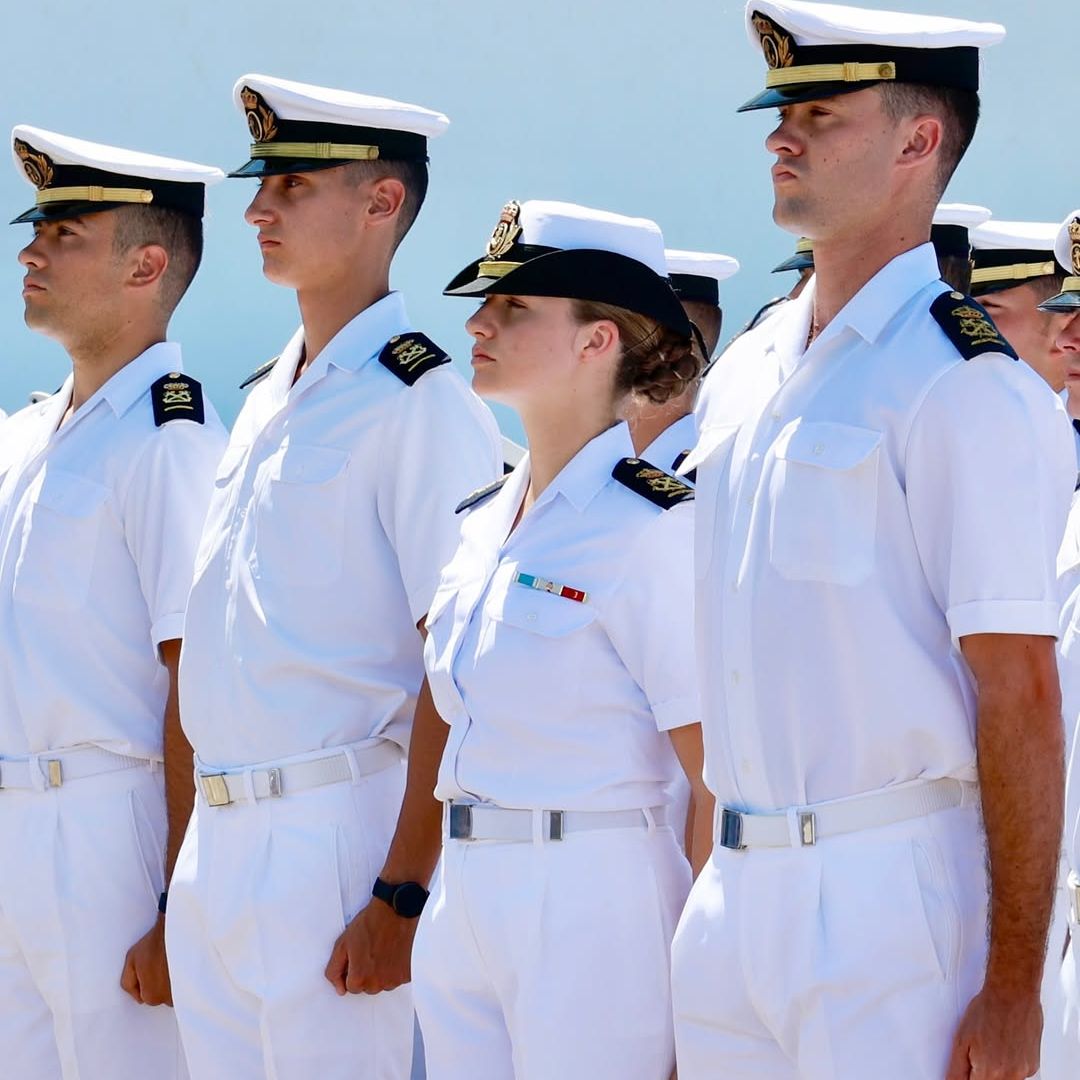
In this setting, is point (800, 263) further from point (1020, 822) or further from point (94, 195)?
point (1020, 822)

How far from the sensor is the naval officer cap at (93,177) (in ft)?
12.5

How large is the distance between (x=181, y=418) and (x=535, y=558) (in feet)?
3.63

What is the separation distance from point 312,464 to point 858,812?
3.98 feet

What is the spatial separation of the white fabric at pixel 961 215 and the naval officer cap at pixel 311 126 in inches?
44.2

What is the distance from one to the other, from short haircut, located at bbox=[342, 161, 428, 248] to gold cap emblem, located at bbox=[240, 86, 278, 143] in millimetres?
135

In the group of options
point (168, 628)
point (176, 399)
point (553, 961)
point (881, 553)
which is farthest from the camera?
point (176, 399)

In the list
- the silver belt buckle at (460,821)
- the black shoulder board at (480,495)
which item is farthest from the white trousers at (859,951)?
the black shoulder board at (480,495)

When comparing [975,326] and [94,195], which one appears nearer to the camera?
[975,326]

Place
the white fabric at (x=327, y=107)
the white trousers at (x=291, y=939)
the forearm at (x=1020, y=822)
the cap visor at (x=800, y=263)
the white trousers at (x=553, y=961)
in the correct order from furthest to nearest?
the cap visor at (x=800, y=263), the white fabric at (x=327, y=107), the white trousers at (x=291, y=939), the white trousers at (x=553, y=961), the forearm at (x=1020, y=822)

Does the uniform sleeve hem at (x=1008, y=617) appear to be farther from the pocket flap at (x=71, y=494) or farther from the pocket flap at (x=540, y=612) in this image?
the pocket flap at (x=71, y=494)

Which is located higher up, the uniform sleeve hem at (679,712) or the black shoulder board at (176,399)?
the black shoulder board at (176,399)

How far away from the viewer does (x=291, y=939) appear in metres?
3.06

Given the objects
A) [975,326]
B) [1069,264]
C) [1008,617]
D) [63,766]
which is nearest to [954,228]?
[1069,264]

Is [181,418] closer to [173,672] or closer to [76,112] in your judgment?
[173,672]
